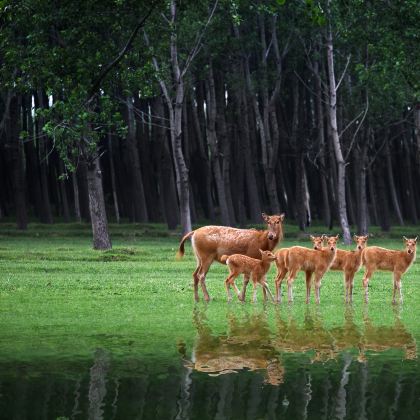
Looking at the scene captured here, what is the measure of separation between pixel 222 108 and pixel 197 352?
173 ft

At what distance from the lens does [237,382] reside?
12172 mm

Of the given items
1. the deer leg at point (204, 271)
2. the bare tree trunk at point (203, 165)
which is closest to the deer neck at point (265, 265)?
the deer leg at point (204, 271)

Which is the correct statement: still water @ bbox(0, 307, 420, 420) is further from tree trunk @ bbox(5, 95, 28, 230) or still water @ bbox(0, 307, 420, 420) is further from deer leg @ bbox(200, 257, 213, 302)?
tree trunk @ bbox(5, 95, 28, 230)

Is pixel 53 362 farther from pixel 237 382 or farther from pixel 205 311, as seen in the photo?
pixel 205 311

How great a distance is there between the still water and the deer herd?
200 inches

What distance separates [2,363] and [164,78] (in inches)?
1350

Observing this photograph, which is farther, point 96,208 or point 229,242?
point 96,208

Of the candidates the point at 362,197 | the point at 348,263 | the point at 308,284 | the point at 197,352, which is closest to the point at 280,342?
the point at 197,352

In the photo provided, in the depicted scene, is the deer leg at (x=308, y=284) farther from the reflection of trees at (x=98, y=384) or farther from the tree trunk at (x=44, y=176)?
the tree trunk at (x=44, y=176)

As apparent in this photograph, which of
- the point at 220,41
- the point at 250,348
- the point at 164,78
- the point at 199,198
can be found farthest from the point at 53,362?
the point at 199,198

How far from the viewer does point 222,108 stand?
6650 cm

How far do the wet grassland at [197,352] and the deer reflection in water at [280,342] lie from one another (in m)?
0.02

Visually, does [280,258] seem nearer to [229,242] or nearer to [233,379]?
[229,242]

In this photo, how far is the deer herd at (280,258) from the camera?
22.0m
